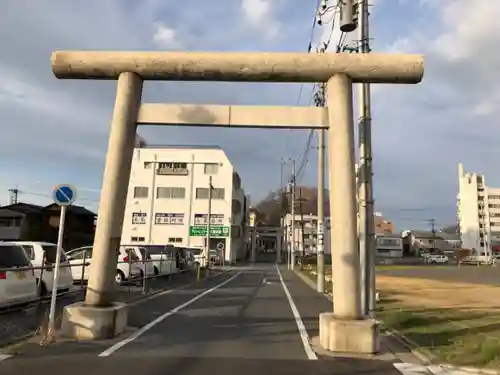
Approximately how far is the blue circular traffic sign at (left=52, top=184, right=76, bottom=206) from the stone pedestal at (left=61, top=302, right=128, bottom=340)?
6.66ft

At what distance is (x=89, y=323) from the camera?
1004cm

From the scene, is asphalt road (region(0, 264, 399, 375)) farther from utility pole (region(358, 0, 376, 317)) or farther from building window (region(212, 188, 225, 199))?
building window (region(212, 188, 225, 199))

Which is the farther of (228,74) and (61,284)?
(61,284)

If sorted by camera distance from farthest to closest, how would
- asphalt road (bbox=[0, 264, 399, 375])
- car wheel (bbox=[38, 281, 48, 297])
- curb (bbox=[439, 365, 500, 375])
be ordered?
car wheel (bbox=[38, 281, 48, 297]), curb (bbox=[439, 365, 500, 375]), asphalt road (bbox=[0, 264, 399, 375])

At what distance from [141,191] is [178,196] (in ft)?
16.7

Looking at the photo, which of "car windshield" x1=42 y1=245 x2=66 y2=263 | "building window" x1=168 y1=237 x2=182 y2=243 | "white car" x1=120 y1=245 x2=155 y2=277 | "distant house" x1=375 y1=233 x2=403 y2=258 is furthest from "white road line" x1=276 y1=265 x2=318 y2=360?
"distant house" x1=375 y1=233 x2=403 y2=258

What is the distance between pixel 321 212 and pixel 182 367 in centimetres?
2113

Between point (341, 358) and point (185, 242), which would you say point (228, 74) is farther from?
point (185, 242)

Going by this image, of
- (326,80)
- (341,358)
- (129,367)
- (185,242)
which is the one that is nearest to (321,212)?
(326,80)

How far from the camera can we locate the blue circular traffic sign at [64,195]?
1051cm

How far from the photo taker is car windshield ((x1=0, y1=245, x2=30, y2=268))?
1311cm

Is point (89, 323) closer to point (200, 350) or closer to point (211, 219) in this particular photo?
point (200, 350)

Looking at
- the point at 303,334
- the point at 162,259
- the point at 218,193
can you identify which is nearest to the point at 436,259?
the point at 218,193

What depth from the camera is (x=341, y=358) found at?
8883mm
